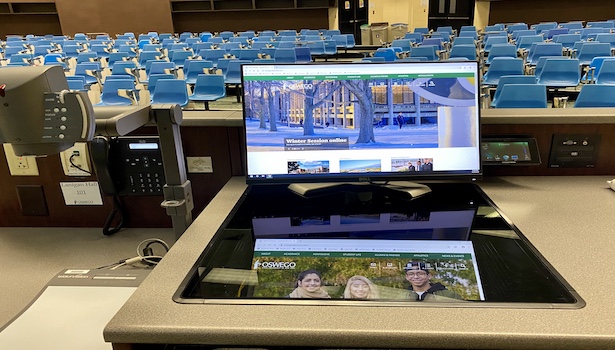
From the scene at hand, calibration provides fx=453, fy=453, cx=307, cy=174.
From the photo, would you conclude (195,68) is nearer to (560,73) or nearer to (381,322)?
(560,73)

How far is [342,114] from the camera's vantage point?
1244 mm

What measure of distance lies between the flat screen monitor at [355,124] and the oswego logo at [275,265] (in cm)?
32

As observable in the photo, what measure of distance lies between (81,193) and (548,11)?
43.6ft

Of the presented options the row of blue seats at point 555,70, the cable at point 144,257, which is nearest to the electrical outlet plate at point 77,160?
the cable at point 144,257

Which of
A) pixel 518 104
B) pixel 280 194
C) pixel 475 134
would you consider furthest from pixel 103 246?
pixel 518 104

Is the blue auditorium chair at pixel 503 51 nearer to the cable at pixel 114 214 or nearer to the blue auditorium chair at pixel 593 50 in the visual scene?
the blue auditorium chair at pixel 593 50

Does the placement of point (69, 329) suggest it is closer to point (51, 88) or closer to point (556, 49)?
point (51, 88)

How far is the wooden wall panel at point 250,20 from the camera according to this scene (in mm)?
12453

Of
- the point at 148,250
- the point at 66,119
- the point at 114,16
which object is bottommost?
the point at 148,250

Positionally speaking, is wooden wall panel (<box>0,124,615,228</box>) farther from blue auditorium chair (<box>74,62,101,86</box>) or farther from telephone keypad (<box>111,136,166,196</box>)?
blue auditorium chair (<box>74,62,101,86</box>)

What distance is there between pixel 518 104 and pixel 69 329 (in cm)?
311

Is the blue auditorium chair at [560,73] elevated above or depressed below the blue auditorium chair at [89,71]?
below

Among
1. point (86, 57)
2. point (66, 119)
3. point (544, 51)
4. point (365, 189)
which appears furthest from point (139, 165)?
point (86, 57)

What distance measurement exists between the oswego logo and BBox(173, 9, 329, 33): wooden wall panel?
40.2ft
